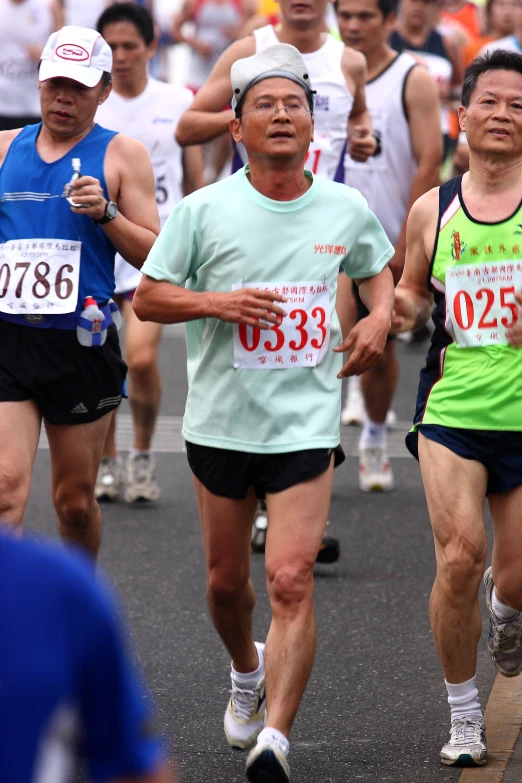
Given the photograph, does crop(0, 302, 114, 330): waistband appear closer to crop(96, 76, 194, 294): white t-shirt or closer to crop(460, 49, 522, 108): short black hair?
crop(460, 49, 522, 108): short black hair

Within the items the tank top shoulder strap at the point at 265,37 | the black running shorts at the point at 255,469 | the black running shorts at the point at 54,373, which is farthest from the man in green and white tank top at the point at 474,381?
the tank top shoulder strap at the point at 265,37

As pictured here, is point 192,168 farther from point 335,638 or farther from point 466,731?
point 466,731

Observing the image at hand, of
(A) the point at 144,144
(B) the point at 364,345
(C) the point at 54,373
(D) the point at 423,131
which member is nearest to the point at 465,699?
(B) the point at 364,345

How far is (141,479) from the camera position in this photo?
796cm

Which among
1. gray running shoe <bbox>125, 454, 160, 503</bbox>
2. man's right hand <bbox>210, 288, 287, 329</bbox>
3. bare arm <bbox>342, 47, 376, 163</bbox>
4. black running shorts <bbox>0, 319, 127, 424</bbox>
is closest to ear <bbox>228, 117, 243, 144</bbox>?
man's right hand <bbox>210, 288, 287, 329</bbox>

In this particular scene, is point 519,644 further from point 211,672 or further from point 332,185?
point 332,185

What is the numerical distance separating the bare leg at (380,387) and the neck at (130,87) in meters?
1.85

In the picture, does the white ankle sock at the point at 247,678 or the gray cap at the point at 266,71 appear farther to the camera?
the white ankle sock at the point at 247,678

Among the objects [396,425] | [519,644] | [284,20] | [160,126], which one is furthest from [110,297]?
[396,425]

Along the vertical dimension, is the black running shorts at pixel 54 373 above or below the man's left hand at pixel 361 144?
below

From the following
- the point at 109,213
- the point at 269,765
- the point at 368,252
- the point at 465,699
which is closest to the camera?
the point at 269,765

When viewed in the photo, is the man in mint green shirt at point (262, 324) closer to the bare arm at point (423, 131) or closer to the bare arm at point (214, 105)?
the bare arm at point (214, 105)

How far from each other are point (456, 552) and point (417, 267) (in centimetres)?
89

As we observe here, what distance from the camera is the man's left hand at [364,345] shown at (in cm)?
443
